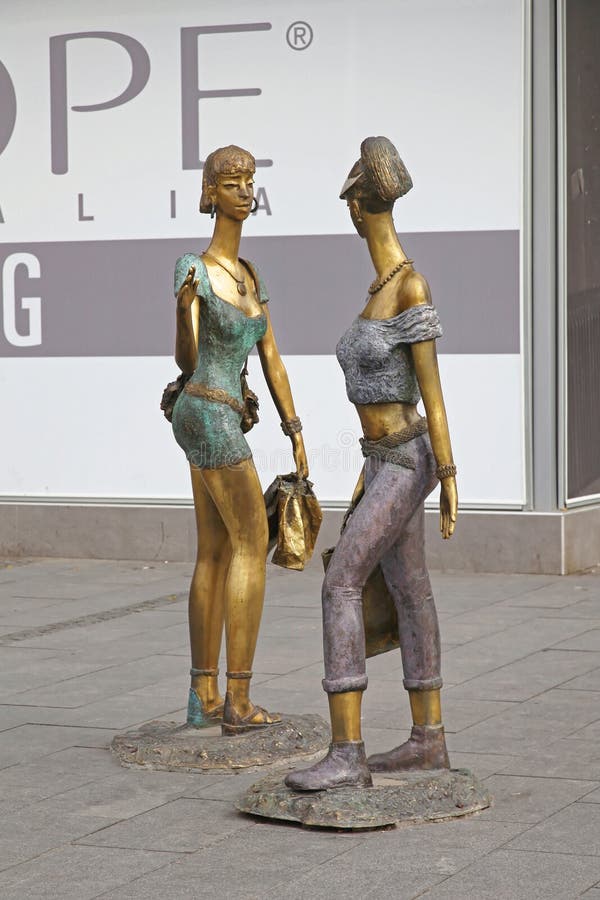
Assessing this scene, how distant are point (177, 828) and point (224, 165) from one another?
2507 mm

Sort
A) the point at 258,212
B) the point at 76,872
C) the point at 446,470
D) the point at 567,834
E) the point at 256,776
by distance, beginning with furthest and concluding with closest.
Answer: the point at 258,212, the point at 256,776, the point at 446,470, the point at 567,834, the point at 76,872

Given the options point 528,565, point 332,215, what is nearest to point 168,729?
point 528,565

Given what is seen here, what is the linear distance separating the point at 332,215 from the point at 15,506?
3085 millimetres

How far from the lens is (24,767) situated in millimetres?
6082

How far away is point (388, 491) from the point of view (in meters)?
5.41

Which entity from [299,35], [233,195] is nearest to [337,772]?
[233,195]

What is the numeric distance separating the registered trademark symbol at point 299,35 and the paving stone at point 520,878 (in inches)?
297

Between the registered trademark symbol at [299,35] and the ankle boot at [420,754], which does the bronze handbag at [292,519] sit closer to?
the ankle boot at [420,754]

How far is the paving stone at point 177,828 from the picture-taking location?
199 inches

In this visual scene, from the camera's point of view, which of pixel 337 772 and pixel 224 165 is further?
pixel 224 165

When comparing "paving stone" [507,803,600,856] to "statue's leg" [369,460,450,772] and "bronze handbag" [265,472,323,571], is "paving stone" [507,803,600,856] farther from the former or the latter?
"bronze handbag" [265,472,323,571]

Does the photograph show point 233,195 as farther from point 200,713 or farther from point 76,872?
point 76,872

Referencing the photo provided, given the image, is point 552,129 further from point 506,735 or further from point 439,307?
point 506,735

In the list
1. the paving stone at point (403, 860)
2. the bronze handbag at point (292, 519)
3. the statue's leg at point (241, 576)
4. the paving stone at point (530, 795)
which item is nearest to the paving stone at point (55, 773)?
the statue's leg at point (241, 576)
